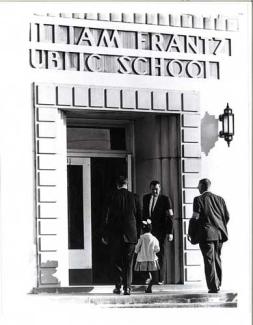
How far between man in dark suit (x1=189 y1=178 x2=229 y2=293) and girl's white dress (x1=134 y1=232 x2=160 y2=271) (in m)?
0.78

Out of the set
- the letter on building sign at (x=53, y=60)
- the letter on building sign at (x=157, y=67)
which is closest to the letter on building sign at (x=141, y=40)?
the letter on building sign at (x=157, y=67)

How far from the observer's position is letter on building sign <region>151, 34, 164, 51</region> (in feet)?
61.3

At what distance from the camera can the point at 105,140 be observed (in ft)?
64.9

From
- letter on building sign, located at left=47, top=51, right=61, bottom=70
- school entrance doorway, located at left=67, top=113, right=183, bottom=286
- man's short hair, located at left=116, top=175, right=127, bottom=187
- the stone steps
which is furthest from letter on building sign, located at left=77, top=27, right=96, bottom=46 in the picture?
the stone steps

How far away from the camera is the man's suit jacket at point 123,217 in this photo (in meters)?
18.0

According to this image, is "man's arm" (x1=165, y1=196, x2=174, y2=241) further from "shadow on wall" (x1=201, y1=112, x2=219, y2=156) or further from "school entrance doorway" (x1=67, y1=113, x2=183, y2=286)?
"shadow on wall" (x1=201, y1=112, x2=219, y2=156)

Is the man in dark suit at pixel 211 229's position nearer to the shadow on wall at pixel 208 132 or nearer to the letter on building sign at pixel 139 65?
the shadow on wall at pixel 208 132

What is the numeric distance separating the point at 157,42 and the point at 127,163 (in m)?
2.24

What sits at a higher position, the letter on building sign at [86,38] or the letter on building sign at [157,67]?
the letter on building sign at [86,38]

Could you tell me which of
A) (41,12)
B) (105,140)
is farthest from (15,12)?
(105,140)

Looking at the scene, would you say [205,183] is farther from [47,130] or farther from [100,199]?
[47,130]

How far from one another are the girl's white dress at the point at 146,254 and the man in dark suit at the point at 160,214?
2.64ft

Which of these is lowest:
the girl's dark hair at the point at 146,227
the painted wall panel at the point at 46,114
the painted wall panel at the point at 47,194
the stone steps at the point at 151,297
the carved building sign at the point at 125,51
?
the stone steps at the point at 151,297

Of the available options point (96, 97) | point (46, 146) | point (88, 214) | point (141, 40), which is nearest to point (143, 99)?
point (96, 97)
